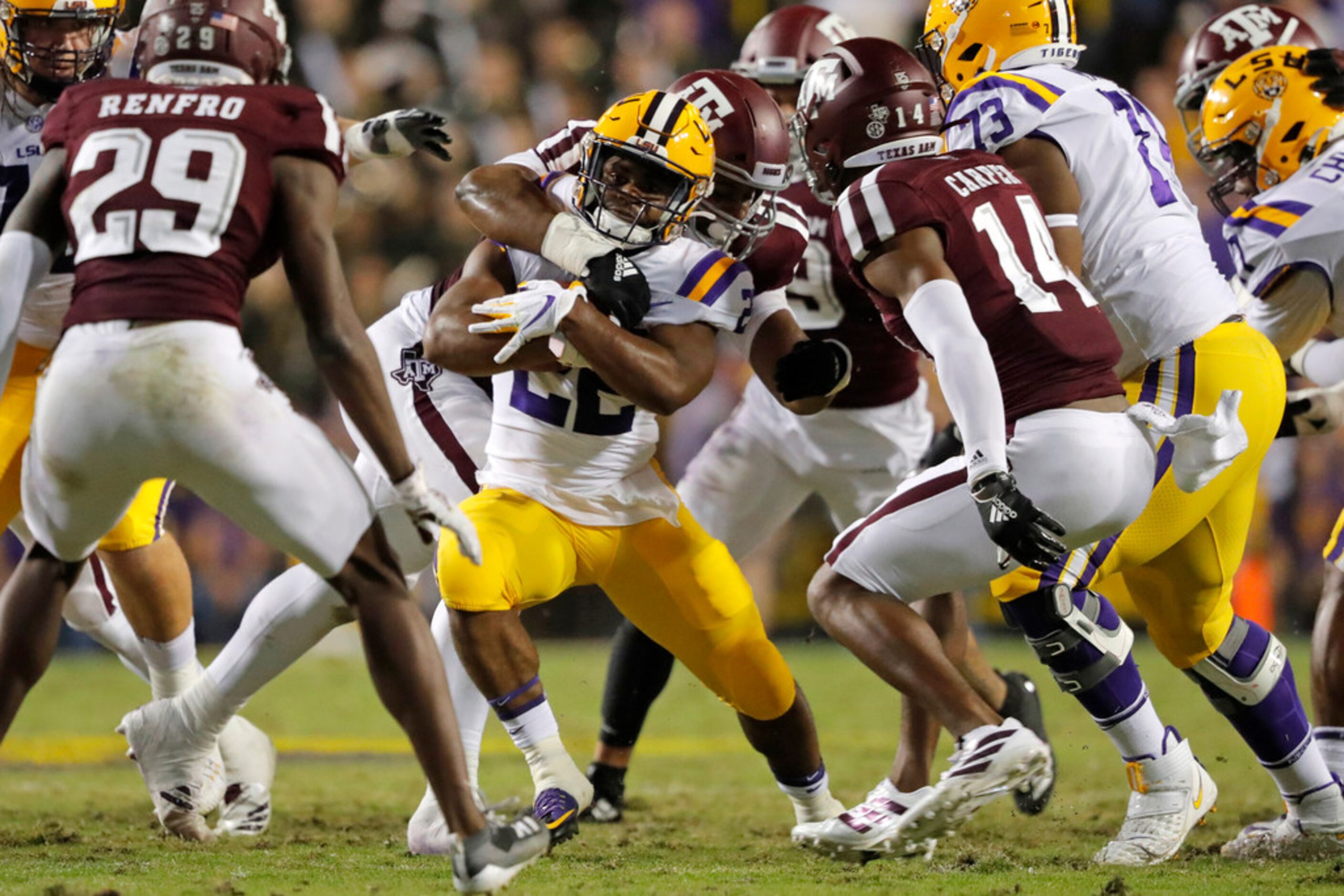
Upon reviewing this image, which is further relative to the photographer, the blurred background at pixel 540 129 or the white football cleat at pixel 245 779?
the blurred background at pixel 540 129

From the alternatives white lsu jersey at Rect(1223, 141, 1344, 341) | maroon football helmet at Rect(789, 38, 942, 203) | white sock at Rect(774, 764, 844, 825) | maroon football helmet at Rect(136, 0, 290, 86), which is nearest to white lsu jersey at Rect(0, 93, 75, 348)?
maroon football helmet at Rect(136, 0, 290, 86)

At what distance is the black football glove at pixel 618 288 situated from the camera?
3561mm

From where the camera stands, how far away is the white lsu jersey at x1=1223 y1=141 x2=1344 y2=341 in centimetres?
416

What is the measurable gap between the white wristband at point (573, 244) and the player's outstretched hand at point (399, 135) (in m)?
0.31

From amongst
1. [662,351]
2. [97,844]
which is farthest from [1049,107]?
[97,844]

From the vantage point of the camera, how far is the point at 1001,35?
158 inches

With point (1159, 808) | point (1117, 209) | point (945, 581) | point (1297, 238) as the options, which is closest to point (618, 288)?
Result: point (945, 581)

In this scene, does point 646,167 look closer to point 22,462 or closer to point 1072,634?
point 1072,634

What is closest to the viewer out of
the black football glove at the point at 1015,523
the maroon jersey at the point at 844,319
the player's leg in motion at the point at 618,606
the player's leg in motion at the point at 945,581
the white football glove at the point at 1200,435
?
the black football glove at the point at 1015,523

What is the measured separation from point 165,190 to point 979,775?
6.53 feet

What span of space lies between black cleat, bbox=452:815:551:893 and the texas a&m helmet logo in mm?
1593

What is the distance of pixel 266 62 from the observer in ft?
10.4

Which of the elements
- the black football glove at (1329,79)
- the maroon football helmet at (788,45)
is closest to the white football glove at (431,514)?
the maroon football helmet at (788,45)

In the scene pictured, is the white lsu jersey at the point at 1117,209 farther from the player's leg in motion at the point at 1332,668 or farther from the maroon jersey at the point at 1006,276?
Answer: the player's leg in motion at the point at 1332,668
